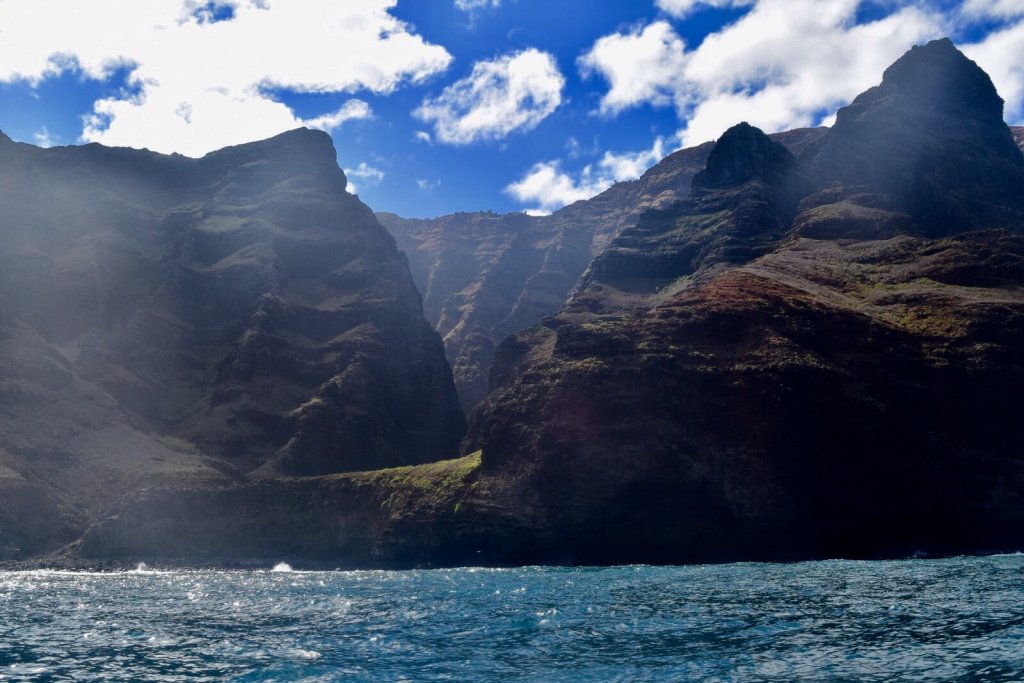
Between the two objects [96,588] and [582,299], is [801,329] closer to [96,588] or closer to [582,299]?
[96,588]

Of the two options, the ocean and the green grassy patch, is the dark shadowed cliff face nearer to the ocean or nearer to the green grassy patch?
the green grassy patch

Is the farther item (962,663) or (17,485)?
(17,485)

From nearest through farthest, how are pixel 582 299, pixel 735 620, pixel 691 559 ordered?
pixel 735 620 → pixel 691 559 → pixel 582 299

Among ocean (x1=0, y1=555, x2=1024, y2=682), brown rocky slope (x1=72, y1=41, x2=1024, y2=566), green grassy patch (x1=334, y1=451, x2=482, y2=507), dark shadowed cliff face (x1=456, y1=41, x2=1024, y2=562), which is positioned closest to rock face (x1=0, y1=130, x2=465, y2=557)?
green grassy patch (x1=334, y1=451, x2=482, y2=507)

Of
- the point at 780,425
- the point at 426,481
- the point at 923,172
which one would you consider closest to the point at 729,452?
the point at 780,425

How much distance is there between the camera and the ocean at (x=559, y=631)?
82.8 feet

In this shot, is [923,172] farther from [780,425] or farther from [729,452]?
[729,452]

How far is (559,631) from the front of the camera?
33250 mm

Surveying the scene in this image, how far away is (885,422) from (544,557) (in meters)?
37.3

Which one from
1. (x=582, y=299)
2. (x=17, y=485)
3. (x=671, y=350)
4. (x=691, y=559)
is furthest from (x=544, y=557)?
(x=582, y=299)

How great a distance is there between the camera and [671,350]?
87438 mm

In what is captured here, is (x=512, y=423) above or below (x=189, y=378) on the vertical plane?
below

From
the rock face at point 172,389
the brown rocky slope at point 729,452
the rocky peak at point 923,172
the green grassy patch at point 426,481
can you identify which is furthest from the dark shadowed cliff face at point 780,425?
the rocky peak at point 923,172

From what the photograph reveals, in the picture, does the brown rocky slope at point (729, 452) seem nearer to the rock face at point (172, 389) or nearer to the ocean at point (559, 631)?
the ocean at point (559, 631)
